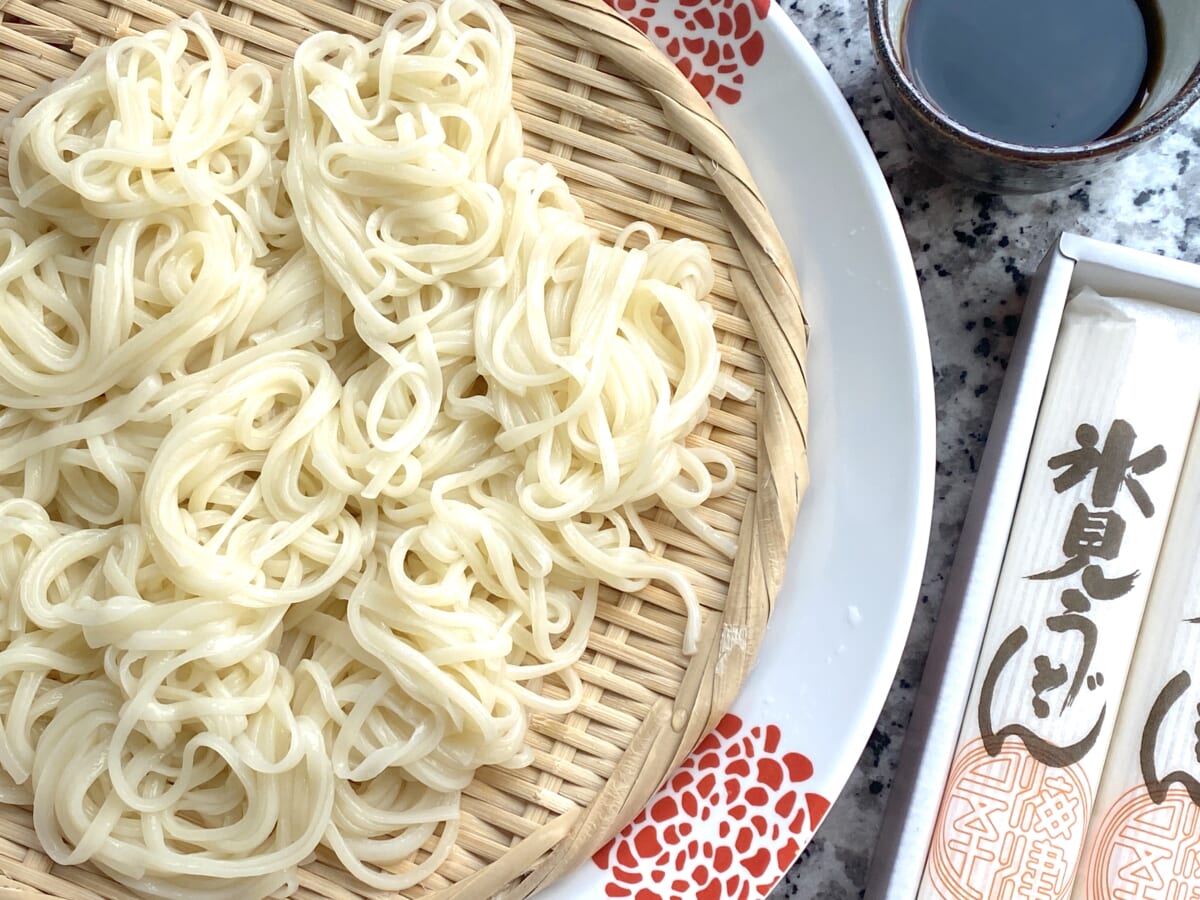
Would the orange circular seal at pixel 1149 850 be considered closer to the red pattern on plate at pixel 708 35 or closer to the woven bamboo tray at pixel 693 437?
the woven bamboo tray at pixel 693 437

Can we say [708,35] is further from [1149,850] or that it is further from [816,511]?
[1149,850]

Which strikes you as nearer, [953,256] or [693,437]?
[693,437]

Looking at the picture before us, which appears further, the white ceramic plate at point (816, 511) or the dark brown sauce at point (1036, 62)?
the dark brown sauce at point (1036, 62)

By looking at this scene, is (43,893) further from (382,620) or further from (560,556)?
(560,556)

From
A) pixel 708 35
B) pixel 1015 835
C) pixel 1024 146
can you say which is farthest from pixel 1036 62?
pixel 1015 835

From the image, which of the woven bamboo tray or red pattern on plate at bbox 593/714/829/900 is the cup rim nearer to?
the woven bamboo tray

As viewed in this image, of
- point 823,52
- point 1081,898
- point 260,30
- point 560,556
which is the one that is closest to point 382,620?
point 560,556

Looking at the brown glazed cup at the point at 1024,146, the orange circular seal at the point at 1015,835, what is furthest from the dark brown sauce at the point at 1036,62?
the orange circular seal at the point at 1015,835
